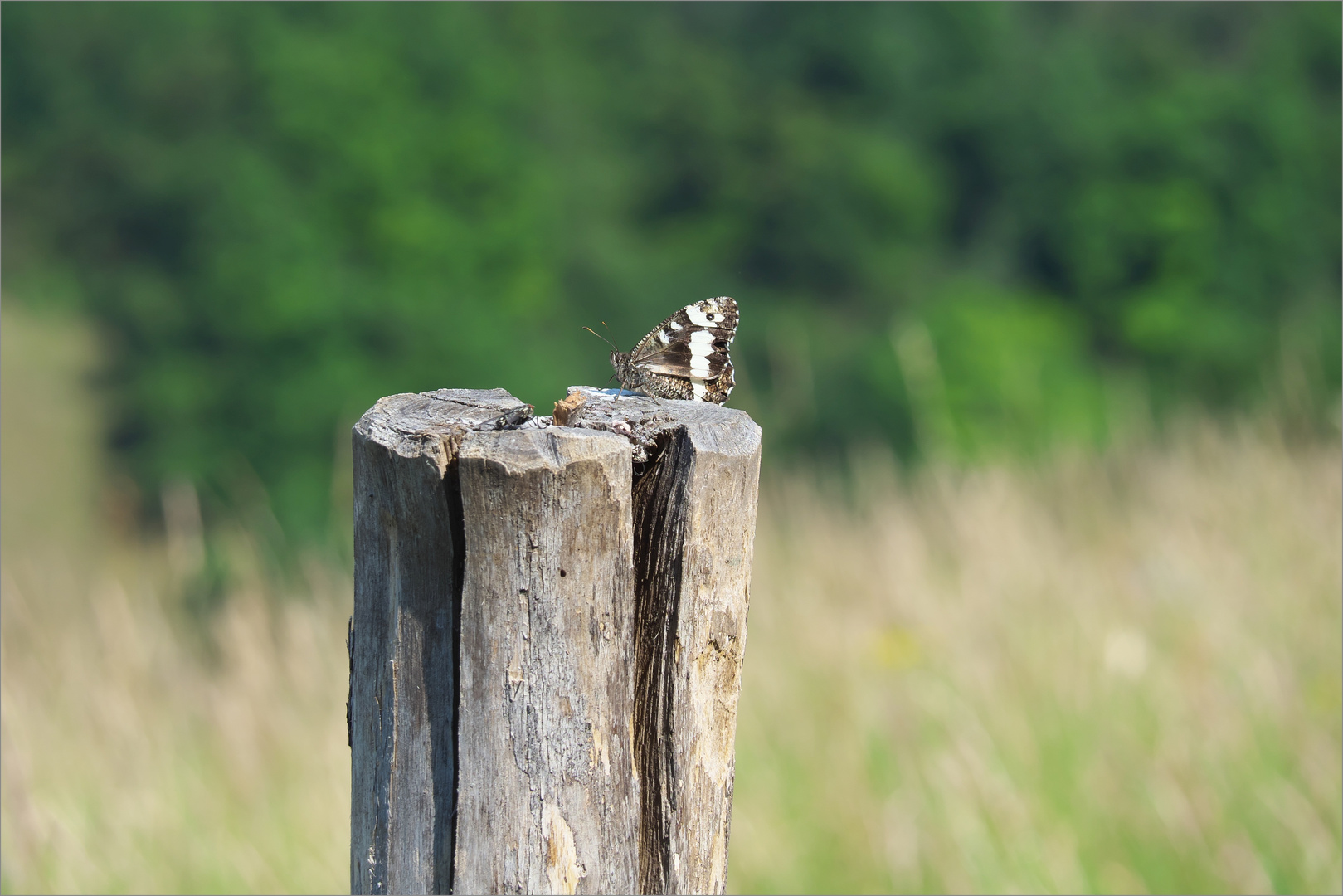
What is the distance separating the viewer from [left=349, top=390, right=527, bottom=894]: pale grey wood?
3.41 ft

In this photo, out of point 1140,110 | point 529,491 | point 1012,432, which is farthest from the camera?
point 1140,110

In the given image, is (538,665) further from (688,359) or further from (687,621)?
(688,359)

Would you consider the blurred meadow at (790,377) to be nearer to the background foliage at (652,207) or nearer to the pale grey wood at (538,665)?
the background foliage at (652,207)

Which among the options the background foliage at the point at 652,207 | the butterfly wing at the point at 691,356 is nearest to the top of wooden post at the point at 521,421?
the butterfly wing at the point at 691,356

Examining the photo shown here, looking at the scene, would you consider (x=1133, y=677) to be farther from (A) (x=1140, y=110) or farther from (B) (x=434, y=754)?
(A) (x=1140, y=110)

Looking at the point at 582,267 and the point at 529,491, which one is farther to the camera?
the point at 582,267

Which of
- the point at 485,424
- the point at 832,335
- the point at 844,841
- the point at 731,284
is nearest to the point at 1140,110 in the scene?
the point at 832,335

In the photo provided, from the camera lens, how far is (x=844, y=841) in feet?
9.83

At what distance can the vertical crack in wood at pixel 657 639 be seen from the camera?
3.57ft

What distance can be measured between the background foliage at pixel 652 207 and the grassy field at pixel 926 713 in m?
4.99

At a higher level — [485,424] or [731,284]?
[731,284]

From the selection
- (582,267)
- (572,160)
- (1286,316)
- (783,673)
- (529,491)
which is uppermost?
(572,160)

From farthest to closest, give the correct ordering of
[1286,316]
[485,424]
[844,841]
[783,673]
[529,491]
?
[1286,316] → [783,673] → [844,841] → [485,424] → [529,491]

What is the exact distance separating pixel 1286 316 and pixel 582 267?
496 inches
